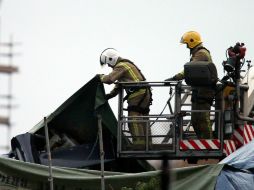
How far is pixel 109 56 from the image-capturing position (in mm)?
17969

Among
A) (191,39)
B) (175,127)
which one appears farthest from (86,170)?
(191,39)

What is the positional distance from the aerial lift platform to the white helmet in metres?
0.91

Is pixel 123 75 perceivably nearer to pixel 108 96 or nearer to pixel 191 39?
pixel 108 96

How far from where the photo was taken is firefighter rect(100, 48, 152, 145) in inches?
671

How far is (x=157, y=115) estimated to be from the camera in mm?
16953

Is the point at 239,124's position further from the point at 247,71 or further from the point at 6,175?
the point at 6,175

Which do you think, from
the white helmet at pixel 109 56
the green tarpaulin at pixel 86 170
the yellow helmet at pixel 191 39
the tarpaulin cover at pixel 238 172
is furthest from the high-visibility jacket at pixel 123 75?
the tarpaulin cover at pixel 238 172

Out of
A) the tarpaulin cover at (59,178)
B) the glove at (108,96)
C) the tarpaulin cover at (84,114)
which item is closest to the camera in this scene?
the tarpaulin cover at (59,178)

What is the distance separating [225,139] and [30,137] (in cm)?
321

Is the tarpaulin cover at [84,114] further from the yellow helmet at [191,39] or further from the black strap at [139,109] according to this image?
the yellow helmet at [191,39]

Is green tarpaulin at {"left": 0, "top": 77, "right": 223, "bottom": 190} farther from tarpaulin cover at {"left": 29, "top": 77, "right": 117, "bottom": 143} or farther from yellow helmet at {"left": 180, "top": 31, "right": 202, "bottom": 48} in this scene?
yellow helmet at {"left": 180, "top": 31, "right": 202, "bottom": 48}

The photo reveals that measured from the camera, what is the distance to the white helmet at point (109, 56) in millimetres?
17906

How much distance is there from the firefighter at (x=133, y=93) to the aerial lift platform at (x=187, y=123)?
8cm

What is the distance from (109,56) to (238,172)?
399 cm
